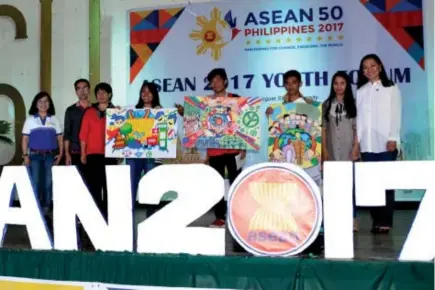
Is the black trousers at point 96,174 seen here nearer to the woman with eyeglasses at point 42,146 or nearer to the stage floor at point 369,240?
the woman with eyeglasses at point 42,146

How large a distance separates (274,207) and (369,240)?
925 mm

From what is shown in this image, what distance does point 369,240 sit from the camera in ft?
10.9

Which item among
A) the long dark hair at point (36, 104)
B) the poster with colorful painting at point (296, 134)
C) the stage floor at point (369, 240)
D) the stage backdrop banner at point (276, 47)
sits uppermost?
the stage backdrop banner at point (276, 47)

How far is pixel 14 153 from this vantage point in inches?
242

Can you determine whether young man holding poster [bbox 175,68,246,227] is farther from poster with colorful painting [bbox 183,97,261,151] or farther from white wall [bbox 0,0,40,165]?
white wall [bbox 0,0,40,165]

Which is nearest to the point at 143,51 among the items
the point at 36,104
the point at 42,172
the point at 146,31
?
the point at 146,31

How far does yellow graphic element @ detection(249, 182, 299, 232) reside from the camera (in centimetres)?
268

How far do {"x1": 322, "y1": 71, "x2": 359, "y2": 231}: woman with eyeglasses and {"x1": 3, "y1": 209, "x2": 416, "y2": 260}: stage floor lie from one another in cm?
28

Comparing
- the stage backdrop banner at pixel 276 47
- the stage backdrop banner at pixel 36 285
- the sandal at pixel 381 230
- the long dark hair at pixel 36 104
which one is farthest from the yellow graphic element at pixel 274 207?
the stage backdrop banner at pixel 276 47

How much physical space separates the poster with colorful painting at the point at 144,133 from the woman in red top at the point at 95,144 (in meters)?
0.37

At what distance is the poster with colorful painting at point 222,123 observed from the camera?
11.4 feet

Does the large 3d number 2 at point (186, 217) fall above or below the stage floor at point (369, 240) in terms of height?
above

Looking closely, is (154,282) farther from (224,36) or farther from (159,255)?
(224,36)

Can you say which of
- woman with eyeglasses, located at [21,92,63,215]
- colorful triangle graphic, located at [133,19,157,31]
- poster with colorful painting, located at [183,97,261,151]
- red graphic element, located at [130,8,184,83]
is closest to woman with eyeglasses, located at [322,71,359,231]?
poster with colorful painting, located at [183,97,261,151]
